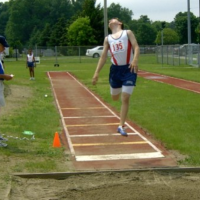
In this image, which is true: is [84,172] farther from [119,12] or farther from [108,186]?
[119,12]

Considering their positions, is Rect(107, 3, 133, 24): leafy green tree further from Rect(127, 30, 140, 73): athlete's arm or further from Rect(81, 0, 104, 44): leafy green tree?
Rect(127, 30, 140, 73): athlete's arm

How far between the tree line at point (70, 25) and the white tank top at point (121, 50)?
77.5 m

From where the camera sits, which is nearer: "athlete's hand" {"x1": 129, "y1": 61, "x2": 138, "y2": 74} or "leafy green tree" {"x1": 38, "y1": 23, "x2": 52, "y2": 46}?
"athlete's hand" {"x1": 129, "y1": 61, "x2": 138, "y2": 74}

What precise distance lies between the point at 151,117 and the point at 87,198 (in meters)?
6.91

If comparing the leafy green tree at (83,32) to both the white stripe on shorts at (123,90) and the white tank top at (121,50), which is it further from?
the white tank top at (121,50)

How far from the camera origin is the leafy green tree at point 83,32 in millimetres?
85637

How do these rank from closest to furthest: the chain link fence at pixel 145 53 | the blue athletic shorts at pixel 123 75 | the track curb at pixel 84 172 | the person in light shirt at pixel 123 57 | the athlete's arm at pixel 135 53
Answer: the track curb at pixel 84 172
the athlete's arm at pixel 135 53
the person in light shirt at pixel 123 57
the blue athletic shorts at pixel 123 75
the chain link fence at pixel 145 53

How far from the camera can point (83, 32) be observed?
3369 inches

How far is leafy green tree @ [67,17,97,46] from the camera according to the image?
85.6 meters

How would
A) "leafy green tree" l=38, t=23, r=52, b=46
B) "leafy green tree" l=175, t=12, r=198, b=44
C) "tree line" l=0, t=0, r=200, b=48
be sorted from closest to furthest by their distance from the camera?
"tree line" l=0, t=0, r=200, b=48 → "leafy green tree" l=175, t=12, r=198, b=44 → "leafy green tree" l=38, t=23, r=52, b=46

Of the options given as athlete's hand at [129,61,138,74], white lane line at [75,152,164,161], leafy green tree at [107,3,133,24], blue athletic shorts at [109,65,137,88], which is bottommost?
white lane line at [75,152,164,161]

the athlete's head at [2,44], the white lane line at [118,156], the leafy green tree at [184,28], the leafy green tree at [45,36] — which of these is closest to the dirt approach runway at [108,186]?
the white lane line at [118,156]

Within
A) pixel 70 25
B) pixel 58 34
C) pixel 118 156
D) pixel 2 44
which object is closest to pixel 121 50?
pixel 118 156

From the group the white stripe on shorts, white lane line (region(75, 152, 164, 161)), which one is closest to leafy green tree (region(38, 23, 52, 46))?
the white stripe on shorts
